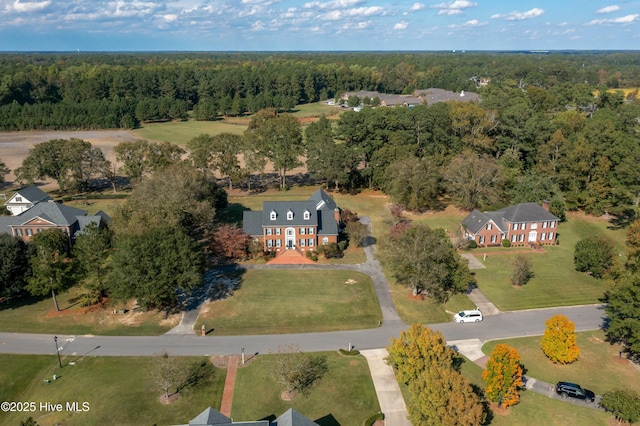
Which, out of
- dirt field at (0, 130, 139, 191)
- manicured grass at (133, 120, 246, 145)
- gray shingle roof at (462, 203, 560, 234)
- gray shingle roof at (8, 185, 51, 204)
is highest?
manicured grass at (133, 120, 246, 145)

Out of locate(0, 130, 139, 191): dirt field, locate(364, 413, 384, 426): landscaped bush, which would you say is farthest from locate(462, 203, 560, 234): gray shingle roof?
locate(0, 130, 139, 191): dirt field

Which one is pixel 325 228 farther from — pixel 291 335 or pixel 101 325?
pixel 101 325

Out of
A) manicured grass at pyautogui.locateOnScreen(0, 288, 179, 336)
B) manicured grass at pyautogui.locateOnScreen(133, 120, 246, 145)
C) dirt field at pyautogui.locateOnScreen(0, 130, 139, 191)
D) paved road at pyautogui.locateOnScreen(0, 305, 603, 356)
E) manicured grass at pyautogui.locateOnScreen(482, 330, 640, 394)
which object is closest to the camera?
manicured grass at pyautogui.locateOnScreen(482, 330, 640, 394)

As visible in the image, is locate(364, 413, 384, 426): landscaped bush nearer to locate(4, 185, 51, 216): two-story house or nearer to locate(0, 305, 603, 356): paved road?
locate(0, 305, 603, 356): paved road

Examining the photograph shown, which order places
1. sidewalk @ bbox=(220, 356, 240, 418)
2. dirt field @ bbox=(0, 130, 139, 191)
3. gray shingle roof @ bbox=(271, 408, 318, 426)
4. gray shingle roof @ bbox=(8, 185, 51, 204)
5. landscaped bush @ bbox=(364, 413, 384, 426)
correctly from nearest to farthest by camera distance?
1. gray shingle roof @ bbox=(271, 408, 318, 426)
2. landscaped bush @ bbox=(364, 413, 384, 426)
3. sidewalk @ bbox=(220, 356, 240, 418)
4. gray shingle roof @ bbox=(8, 185, 51, 204)
5. dirt field @ bbox=(0, 130, 139, 191)

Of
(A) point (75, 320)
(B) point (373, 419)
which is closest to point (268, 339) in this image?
(B) point (373, 419)

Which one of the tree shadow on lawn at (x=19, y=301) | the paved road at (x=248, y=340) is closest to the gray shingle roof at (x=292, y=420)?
the paved road at (x=248, y=340)
